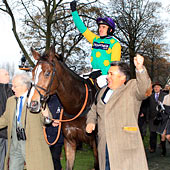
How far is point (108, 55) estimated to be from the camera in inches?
212

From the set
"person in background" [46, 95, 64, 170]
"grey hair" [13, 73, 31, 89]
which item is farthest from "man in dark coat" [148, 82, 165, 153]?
"grey hair" [13, 73, 31, 89]

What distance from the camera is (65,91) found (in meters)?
4.82

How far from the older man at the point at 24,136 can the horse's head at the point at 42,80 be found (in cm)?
22

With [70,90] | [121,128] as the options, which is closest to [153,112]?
[70,90]

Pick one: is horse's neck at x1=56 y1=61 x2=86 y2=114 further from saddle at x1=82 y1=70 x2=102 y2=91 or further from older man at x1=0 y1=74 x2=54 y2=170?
older man at x1=0 y1=74 x2=54 y2=170

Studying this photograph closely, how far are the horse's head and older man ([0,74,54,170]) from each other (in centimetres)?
22

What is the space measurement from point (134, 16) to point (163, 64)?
12.6 m

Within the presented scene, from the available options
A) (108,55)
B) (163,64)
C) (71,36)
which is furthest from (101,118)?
(163,64)

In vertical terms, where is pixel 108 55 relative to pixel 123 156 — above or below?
above

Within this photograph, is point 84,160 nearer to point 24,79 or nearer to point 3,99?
point 3,99

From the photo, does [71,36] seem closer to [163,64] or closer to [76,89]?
[163,64]

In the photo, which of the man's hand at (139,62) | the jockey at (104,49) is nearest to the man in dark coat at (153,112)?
the jockey at (104,49)

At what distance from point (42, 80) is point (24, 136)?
85 cm

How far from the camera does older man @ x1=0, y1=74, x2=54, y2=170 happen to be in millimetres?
4016
